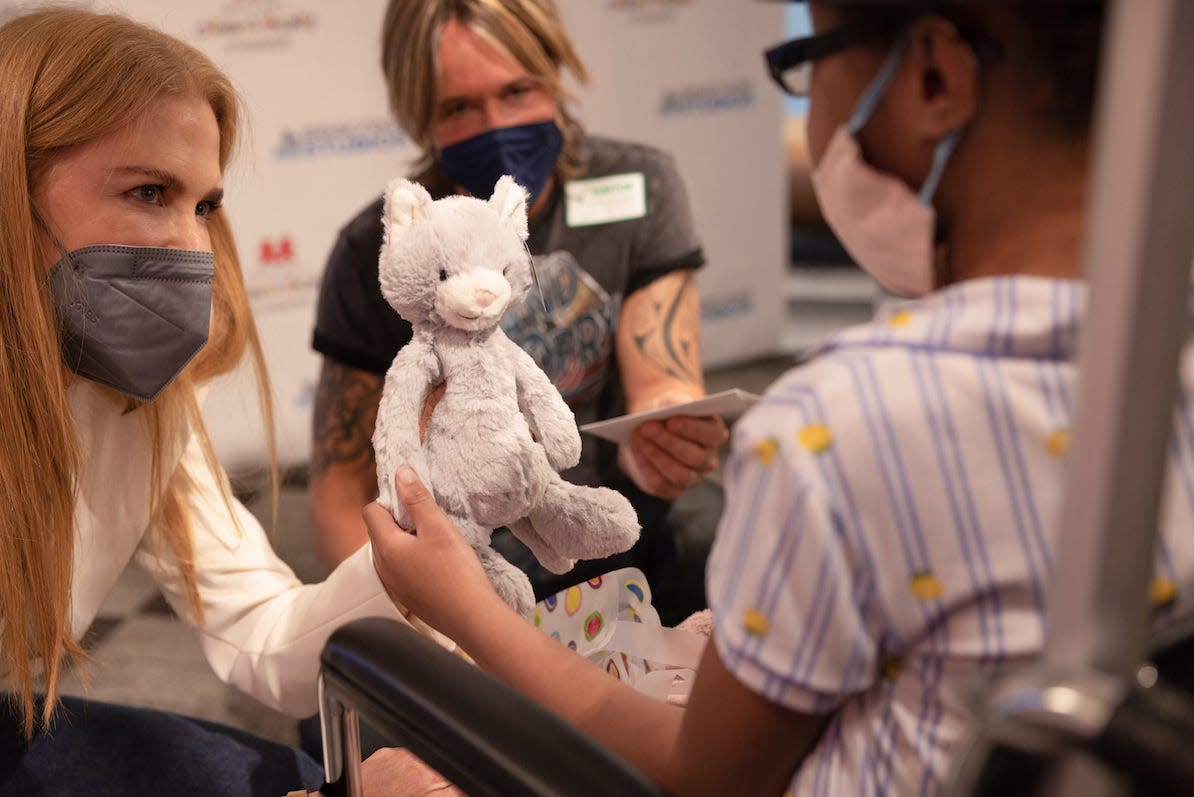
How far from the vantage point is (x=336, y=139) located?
9.69 feet

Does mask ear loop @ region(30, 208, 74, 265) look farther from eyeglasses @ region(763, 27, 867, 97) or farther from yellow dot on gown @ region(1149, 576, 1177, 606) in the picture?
yellow dot on gown @ region(1149, 576, 1177, 606)

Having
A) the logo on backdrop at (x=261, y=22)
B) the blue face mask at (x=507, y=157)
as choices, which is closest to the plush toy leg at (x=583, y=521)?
the blue face mask at (x=507, y=157)

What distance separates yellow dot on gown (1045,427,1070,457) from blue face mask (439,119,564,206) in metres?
0.51

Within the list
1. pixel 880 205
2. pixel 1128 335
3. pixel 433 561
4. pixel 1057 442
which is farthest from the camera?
pixel 433 561

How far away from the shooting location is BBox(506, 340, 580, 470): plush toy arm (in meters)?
0.86

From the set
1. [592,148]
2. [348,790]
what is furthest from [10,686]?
[592,148]

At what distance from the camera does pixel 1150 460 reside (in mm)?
442

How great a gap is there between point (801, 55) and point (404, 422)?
14.8 inches

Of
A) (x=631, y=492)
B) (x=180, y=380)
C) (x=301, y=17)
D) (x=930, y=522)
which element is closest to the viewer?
(x=930, y=522)

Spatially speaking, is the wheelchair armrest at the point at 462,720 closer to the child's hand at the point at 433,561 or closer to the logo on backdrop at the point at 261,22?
the child's hand at the point at 433,561

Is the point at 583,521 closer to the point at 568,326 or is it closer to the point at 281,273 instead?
the point at 568,326

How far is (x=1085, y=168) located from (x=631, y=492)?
0.48 meters

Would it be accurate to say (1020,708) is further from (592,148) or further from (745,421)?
(592,148)

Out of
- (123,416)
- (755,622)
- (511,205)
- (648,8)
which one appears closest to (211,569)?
(123,416)
